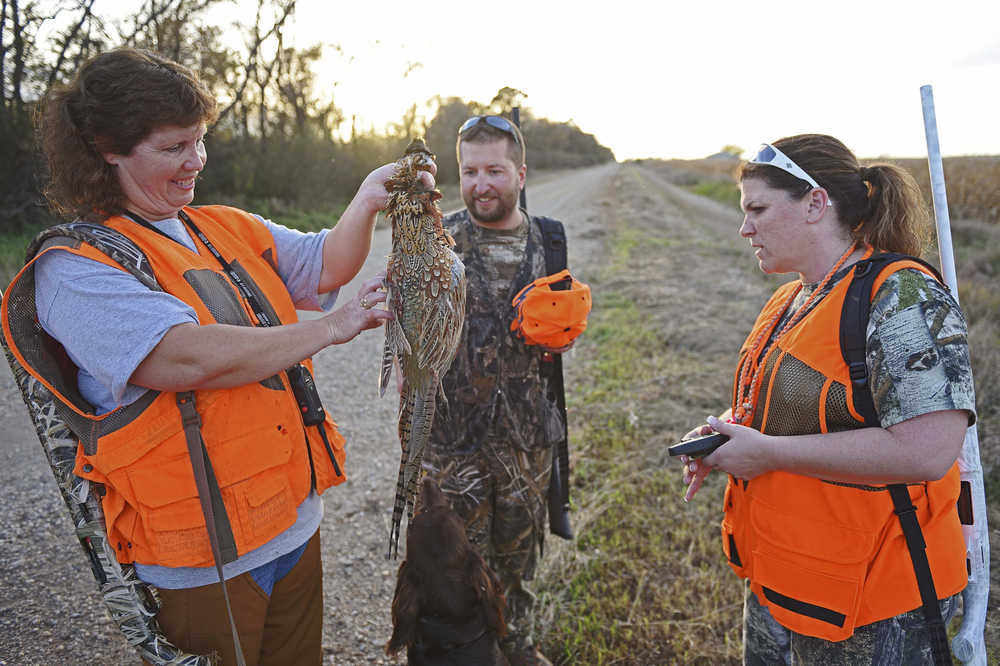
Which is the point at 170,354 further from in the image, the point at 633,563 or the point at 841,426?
the point at 633,563

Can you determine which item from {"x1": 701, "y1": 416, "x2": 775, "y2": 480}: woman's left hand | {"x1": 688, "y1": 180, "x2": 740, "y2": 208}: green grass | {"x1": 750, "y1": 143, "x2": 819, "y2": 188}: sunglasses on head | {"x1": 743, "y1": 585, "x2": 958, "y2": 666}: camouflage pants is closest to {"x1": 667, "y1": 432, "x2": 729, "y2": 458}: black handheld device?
{"x1": 701, "y1": 416, "x2": 775, "y2": 480}: woman's left hand

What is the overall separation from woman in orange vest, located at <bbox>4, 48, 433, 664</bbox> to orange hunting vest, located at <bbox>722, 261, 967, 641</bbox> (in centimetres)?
160

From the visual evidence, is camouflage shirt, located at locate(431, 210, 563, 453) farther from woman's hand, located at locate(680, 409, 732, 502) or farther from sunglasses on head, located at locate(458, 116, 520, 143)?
woman's hand, located at locate(680, 409, 732, 502)

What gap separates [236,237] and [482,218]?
4.51ft

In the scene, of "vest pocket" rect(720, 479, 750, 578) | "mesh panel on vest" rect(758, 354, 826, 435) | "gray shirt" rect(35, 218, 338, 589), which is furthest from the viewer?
"vest pocket" rect(720, 479, 750, 578)

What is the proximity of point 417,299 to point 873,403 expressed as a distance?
1.66 metres

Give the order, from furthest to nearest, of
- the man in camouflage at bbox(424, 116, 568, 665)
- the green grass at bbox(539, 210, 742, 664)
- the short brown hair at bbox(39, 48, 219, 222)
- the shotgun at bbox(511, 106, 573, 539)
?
1. the green grass at bbox(539, 210, 742, 664)
2. the shotgun at bbox(511, 106, 573, 539)
3. the man in camouflage at bbox(424, 116, 568, 665)
4. the short brown hair at bbox(39, 48, 219, 222)

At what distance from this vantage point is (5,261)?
31.1 feet

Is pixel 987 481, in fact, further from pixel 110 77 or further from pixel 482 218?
pixel 110 77

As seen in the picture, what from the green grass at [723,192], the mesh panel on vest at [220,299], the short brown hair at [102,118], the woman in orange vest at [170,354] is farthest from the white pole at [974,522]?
the green grass at [723,192]

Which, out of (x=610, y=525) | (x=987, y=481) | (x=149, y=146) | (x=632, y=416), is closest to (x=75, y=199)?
(x=149, y=146)

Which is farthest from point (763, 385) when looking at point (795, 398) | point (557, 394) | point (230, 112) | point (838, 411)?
point (230, 112)

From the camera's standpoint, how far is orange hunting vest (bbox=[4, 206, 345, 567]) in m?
1.88

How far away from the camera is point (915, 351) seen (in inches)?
77.5
